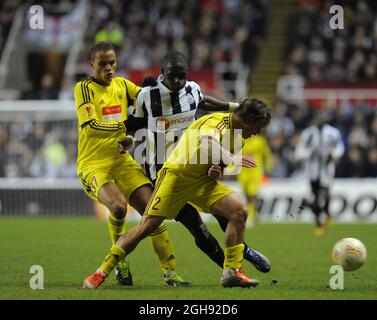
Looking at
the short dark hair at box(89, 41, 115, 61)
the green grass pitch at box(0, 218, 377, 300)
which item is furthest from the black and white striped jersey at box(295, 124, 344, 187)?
the short dark hair at box(89, 41, 115, 61)

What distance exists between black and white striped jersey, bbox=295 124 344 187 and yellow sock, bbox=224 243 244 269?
9.70 metres

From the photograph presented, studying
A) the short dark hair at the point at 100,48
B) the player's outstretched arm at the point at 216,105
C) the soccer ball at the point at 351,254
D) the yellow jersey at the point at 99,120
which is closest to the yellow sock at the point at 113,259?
the yellow jersey at the point at 99,120

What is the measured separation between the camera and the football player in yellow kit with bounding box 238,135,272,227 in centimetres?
1952

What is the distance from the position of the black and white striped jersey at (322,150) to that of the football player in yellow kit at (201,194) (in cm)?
962

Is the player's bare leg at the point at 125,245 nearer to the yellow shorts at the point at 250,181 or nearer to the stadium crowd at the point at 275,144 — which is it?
the yellow shorts at the point at 250,181

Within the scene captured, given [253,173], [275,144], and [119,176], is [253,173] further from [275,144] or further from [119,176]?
[119,176]

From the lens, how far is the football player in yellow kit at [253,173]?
19516 mm

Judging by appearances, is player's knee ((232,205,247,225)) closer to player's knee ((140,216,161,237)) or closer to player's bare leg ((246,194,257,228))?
player's knee ((140,216,161,237))

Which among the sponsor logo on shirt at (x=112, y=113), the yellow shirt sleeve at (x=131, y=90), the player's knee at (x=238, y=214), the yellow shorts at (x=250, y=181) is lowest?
the yellow shorts at (x=250, y=181)

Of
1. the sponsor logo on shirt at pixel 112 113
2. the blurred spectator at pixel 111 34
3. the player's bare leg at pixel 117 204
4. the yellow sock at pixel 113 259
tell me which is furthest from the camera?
the blurred spectator at pixel 111 34

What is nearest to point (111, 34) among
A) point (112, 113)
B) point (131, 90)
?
point (131, 90)

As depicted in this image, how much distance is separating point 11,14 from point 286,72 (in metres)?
8.01

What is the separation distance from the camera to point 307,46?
80.9ft

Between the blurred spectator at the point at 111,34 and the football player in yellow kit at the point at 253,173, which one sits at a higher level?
the blurred spectator at the point at 111,34
